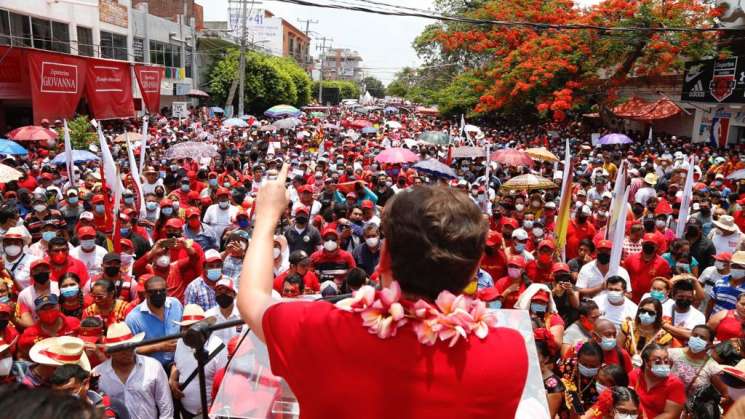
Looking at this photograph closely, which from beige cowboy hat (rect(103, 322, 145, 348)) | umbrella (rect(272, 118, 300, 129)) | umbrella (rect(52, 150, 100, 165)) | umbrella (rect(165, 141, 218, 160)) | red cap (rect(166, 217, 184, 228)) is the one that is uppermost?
umbrella (rect(272, 118, 300, 129))

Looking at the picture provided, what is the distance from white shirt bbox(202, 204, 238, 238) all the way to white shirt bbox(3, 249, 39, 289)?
8.75ft

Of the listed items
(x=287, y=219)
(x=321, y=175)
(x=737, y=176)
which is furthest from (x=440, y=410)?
(x=737, y=176)

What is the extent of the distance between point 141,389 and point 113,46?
93.8ft

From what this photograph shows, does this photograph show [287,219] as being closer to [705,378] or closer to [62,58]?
[705,378]

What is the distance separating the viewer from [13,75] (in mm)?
18750

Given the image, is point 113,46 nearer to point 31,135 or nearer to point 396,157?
point 31,135

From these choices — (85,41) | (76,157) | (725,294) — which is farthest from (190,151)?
(85,41)

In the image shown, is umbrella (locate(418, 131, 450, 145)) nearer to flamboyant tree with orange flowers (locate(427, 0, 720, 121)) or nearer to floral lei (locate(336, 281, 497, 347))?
flamboyant tree with orange flowers (locate(427, 0, 720, 121))

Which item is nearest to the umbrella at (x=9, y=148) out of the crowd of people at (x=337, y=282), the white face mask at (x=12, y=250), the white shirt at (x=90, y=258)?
the crowd of people at (x=337, y=282)

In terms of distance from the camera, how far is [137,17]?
31438mm

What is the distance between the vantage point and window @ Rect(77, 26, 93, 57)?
2555cm

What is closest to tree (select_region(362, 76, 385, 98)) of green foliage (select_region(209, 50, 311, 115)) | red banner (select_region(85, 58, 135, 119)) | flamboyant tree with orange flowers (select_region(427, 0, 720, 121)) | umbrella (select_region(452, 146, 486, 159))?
green foliage (select_region(209, 50, 311, 115))

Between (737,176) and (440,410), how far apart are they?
12504 millimetres

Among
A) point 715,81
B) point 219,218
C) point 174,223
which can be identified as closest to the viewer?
point 174,223
